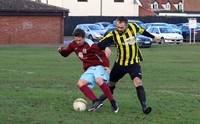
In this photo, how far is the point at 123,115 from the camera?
10836mm

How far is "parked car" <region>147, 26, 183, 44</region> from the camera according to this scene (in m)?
53.0

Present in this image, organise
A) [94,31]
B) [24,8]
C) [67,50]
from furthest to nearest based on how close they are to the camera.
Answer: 1. [94,31]
2. [24,8]
3. [67,50]

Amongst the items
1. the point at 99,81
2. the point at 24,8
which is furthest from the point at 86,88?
the point at 24,8

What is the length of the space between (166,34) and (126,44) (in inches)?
1675

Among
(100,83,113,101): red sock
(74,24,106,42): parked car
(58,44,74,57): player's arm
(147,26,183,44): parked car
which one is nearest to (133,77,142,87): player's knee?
(100,83,113,101): red sock

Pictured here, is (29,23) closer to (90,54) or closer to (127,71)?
(90,54)

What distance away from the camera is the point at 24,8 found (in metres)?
51.2

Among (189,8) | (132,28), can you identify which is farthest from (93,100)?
(189,8)

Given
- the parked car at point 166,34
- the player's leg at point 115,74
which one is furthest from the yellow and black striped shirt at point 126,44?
the parked car at point 166,34

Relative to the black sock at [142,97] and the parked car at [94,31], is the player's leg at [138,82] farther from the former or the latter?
the parked car at [94,31]

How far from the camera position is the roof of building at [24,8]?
50.9 m

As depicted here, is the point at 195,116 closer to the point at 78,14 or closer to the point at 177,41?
the point at 177,41

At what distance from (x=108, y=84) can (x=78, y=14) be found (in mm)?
69555

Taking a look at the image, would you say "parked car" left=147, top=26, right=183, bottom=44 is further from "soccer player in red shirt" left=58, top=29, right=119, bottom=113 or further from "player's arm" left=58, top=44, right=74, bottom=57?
"soccer player in red shirt" left=58, top=29, right=119, bottom=113
